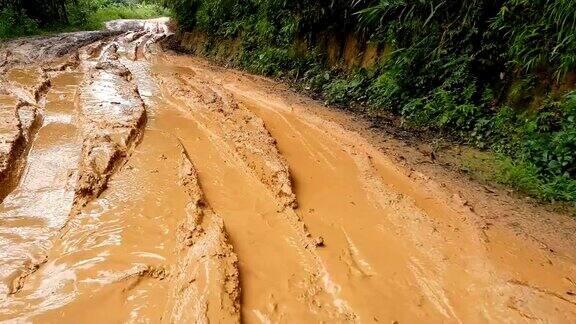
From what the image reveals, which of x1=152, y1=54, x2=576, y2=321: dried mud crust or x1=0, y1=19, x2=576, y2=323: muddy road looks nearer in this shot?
x1=0, y1=19, x2=576, y2=323: muddy road

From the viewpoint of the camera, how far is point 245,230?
9.54 feet

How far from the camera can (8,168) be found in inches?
136

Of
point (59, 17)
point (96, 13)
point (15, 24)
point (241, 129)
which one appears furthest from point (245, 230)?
point (96, 13)

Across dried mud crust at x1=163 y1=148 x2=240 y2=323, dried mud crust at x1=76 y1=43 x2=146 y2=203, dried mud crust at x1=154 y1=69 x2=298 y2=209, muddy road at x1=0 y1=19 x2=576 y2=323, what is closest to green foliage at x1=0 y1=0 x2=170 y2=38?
dried mud crust at x1=76 y1=43 x2=146 y2=203

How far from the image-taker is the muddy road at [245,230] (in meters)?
2.23

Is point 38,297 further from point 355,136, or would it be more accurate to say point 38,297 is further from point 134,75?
point 134,75

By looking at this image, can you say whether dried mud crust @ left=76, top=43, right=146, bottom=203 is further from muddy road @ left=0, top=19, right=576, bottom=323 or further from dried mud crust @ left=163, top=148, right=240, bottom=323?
dried mud crust @ left=163, top=148, right=240, bottom=323

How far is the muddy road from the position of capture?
2.23 m

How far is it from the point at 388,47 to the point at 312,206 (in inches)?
158

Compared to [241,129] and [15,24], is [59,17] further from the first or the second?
[241,129]

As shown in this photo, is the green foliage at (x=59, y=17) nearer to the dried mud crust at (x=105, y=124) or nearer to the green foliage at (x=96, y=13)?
the green foliage at (x=96, y=13)

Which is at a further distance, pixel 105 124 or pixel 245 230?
pixel 105 124

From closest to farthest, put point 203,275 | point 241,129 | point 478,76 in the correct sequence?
point 203,275 → point 241,129 → point 478,76

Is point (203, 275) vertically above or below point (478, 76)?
below
